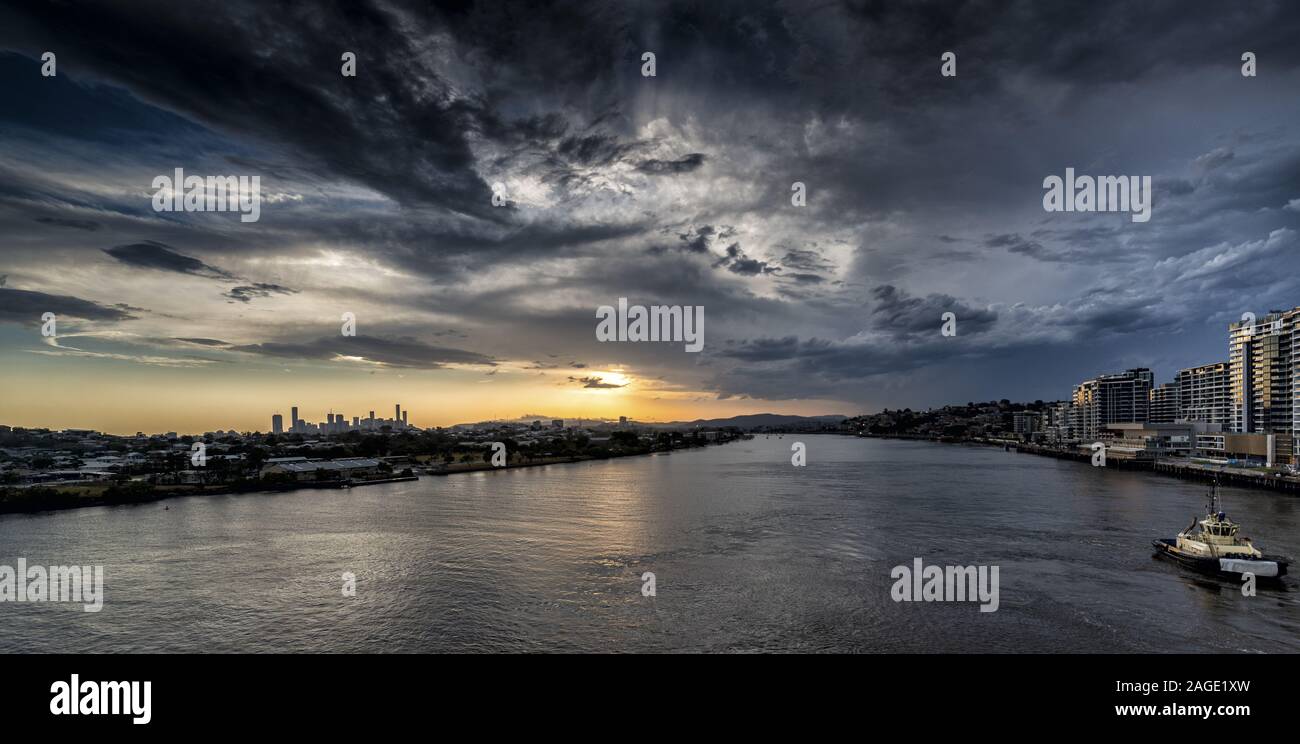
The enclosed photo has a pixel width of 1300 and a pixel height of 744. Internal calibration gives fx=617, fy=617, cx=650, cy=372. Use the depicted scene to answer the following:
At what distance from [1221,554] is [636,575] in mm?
14034

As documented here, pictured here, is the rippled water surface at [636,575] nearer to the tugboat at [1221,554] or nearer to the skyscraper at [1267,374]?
the tugboat at [1221,554]

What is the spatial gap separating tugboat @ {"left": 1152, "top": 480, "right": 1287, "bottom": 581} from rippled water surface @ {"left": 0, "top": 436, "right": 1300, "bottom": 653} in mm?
377

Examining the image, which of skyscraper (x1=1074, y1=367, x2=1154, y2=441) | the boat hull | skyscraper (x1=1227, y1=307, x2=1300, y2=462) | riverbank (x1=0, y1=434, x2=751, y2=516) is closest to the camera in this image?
the boat hull

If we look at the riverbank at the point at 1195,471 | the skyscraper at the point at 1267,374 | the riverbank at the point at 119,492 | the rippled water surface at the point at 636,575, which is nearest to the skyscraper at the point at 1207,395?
the skyscraper at the point at 1267,374

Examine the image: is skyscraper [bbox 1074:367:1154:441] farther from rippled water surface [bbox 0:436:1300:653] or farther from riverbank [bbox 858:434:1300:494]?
rippled water surface [bbox 0:436:1300:653]

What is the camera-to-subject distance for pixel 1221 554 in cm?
1479

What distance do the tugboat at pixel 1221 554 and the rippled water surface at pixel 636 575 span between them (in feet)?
1.24

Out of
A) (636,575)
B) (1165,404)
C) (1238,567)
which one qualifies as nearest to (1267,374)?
(1165,404)

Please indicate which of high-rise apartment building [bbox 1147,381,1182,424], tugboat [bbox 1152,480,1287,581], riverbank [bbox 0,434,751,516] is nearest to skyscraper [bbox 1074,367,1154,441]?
high-rise apartment building [bbox 1147,381,1182,424]

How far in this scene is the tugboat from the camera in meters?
13.8

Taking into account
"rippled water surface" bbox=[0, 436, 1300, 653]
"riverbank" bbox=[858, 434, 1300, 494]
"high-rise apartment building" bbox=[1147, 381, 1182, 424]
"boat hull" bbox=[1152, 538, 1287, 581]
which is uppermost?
"high-rise apartment building" bbox=[1147, 381, 1182, 424]
